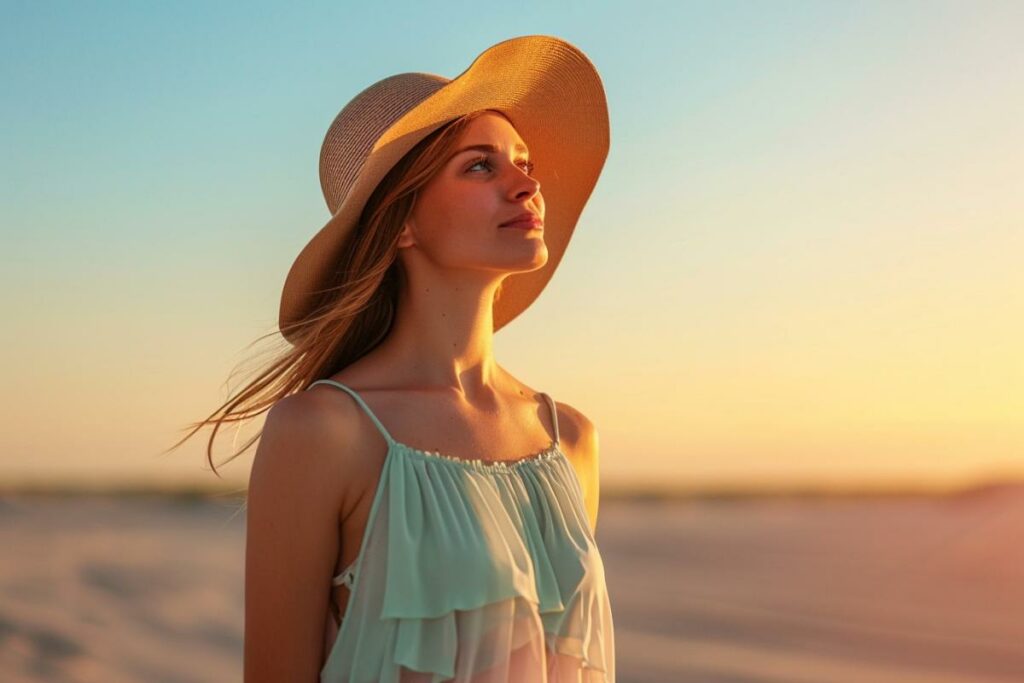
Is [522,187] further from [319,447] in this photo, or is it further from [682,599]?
[682,599]

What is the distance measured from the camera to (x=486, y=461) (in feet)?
9.25

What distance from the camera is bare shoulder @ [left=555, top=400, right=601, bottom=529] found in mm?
3115

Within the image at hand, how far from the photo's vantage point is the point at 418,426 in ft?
9.02

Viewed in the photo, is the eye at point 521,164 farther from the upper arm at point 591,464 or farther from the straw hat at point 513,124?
the upper arm at point 591,464

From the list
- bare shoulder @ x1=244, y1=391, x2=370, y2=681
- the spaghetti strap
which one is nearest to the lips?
the spaghetti strap

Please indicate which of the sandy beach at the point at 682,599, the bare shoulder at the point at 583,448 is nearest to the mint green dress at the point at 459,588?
the bare shoulder at the point at 583,448

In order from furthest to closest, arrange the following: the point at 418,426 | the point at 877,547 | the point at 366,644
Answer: the point at 877,547 < the point at 418,426 < the point at 366,644

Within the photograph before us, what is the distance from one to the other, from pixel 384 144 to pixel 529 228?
0.34 metres

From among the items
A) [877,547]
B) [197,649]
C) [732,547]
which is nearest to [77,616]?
[197,649]

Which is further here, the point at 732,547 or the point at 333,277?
the point at 732,547

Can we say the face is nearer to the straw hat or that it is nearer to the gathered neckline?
the straw hat

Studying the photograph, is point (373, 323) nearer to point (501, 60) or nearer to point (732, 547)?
point (501, 60)

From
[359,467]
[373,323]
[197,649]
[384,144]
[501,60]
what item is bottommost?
[197,649]

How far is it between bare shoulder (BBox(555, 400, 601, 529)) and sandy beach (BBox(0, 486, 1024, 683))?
4.15 metres
